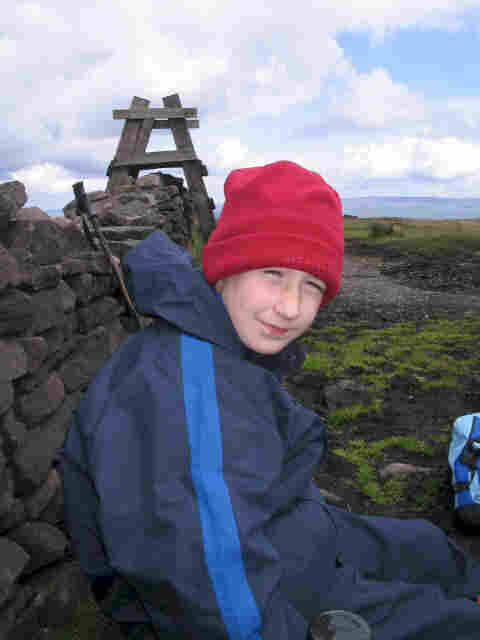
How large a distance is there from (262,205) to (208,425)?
1054 mm

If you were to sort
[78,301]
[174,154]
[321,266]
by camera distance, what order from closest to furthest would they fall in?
1. [321,266]
2. [78,301]
3. [174,154]

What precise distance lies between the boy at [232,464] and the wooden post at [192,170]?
13.3 metres

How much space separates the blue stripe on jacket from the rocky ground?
9.88 ft

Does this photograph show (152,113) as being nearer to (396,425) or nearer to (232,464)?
(396,425)

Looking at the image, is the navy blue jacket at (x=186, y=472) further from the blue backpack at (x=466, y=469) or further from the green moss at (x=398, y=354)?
the green moss at (x=398, y=354)

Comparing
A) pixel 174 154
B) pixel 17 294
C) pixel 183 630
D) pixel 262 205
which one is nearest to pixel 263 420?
pixel 183 630

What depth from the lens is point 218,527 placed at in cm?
171

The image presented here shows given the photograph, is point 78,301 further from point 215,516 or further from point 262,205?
point 215,516

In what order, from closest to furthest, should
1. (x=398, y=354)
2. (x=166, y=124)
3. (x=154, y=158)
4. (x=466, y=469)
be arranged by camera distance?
(x=466, y=469) → (x=398, y=354) → (x=154, y=158) → (x=166, y=124)

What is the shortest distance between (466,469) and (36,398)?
3.29 meters

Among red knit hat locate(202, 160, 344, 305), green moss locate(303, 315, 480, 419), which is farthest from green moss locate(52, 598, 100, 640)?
green moss locate(303, 315, 480, 419)

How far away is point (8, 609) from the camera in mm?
3191

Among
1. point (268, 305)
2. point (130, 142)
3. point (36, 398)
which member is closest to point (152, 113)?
point (130, 142)

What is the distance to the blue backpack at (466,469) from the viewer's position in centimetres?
420
